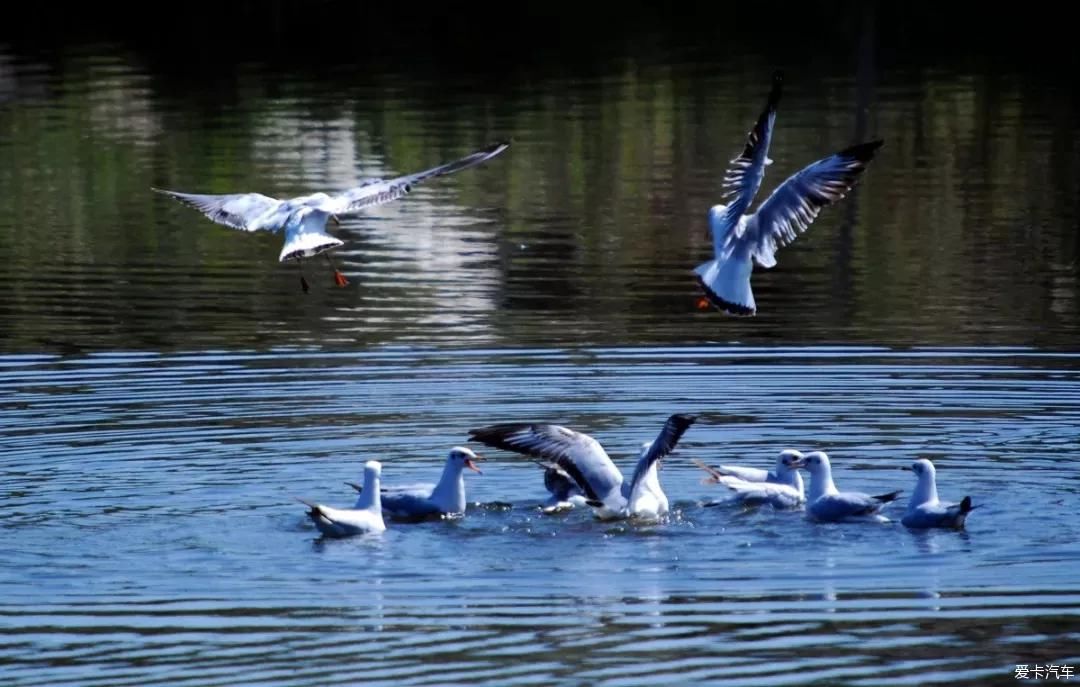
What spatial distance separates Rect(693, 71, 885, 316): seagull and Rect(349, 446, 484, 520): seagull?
2046 mm

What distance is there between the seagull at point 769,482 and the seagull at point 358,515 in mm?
2282

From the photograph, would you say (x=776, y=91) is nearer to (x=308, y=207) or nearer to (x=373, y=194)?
(x=373, y=194)

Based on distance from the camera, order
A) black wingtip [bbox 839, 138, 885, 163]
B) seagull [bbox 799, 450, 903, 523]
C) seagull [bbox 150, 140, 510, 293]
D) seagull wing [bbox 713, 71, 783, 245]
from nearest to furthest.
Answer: seagull [bbox 799, 450, 903, 523]
seagull wing [bbox 713, 71, 783, 245]
black wingtip [bbox 839, 138, 885, 163]
seagull [bbox 150, 140, 510, 293]

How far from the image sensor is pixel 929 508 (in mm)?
13320

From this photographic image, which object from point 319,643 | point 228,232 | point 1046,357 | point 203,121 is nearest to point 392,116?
point 203,121

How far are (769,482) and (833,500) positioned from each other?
3.44ft

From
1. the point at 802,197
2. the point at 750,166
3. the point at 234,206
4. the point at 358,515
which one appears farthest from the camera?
the point at 234,206

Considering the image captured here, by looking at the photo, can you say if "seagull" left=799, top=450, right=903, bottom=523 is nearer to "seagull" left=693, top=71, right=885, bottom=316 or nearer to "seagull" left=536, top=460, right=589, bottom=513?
"seagull" left=693, top=71, right=885, bottom=316

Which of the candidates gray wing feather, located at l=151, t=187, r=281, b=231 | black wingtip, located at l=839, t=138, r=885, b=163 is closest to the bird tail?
black wingtip, located at l=839, t=138, r=885, b=163

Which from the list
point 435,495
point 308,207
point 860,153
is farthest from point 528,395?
point 860,153

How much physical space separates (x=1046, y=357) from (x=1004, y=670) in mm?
8995

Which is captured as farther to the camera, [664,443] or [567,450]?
[567,450]

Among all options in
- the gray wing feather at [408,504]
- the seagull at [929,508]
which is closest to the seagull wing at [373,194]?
the gray wing feather at [408,504]

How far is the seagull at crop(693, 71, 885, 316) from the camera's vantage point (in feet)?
47.4
